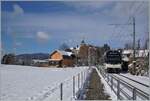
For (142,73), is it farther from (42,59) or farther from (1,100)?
(42,59)

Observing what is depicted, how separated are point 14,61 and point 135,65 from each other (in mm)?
46722

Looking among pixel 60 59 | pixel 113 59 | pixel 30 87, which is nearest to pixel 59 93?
pixel 30 87

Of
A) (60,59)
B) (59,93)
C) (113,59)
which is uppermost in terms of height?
(60,59)

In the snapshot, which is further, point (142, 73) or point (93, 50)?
point (93, 50)

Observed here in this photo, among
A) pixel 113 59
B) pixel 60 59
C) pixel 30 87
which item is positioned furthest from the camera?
pixel 60 59

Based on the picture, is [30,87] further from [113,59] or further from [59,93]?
[113,59]

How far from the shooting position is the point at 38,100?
1502cm

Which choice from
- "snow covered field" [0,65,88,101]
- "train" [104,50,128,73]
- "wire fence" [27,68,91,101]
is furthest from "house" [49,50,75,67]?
"wire fence" [27,68,91,101]

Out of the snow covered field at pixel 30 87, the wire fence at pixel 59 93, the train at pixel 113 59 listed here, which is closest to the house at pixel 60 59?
the train at pixel 113 59

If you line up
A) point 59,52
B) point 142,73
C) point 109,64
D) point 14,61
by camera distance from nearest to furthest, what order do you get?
point 142,73 < point 109,64 < point 14,61 < point 59,52

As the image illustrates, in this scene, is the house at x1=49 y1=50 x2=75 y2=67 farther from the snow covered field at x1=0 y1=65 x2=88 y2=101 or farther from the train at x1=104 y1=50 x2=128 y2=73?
the snow covered field at x1=0 y1=65 x2=88 y2=101

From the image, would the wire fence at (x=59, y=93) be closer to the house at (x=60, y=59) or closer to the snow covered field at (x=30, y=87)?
the snow covered field at (x=30, y=87)

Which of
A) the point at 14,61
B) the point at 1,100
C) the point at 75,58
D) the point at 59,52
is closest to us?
the point at 1,100

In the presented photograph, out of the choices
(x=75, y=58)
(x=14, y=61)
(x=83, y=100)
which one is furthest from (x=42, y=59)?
(x=83, y=100)
